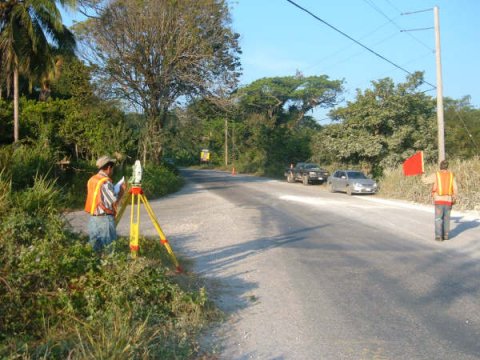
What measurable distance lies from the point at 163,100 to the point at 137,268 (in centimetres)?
2265

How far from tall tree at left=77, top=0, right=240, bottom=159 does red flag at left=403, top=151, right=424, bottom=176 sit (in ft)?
37.1

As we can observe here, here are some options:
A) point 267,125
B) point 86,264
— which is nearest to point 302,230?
point 86,264

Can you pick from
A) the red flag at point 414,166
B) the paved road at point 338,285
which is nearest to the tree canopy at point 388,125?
the red flag at point 414,166

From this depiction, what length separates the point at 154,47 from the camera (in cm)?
2548

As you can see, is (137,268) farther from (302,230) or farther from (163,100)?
(163,100)

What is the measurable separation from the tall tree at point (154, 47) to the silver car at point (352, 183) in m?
8.74

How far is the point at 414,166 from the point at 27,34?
1714 cm

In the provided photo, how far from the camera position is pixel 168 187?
79.8 ft

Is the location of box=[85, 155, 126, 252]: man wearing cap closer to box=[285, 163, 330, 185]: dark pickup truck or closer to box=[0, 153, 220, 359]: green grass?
box=[0, 153, 220, 359]: green grass

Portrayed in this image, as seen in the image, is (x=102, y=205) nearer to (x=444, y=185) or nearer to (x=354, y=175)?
(x=444, y=185)

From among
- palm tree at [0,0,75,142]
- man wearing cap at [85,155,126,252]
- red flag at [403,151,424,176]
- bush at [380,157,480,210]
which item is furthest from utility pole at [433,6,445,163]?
man wearing cap at [85,155,126,252]

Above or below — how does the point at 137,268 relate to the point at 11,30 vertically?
below

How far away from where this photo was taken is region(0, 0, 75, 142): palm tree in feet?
61.3

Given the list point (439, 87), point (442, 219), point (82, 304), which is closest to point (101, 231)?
point (82, 304)
